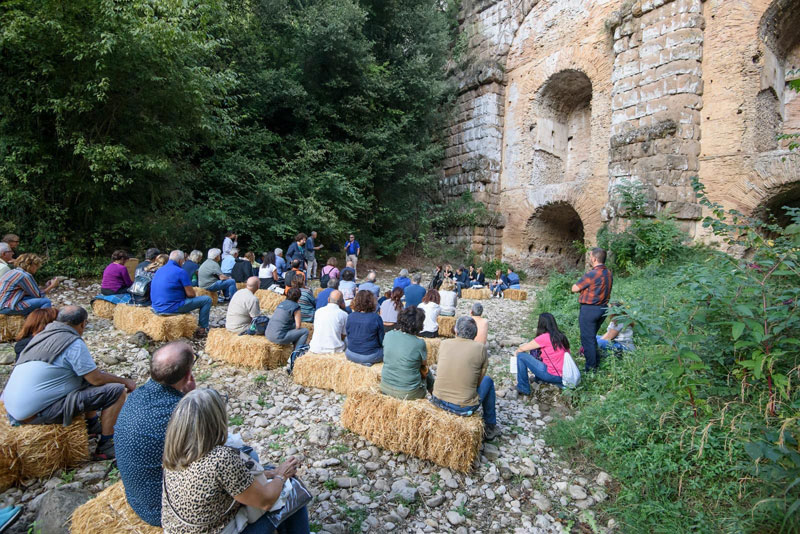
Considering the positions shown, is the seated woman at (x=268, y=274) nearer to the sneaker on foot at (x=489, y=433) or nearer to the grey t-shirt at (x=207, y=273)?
the grey t-shirt at (x=207, y=273)

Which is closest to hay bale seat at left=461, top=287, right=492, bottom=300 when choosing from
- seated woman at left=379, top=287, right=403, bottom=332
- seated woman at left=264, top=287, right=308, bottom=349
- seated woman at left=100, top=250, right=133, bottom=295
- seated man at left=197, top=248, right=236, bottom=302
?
seated woman at left=379, top=287, right=403, bottom=332

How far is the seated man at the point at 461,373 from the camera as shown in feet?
11.8

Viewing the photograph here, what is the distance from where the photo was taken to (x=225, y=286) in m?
8.41

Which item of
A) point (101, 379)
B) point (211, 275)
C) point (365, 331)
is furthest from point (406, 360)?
point (211, 275)

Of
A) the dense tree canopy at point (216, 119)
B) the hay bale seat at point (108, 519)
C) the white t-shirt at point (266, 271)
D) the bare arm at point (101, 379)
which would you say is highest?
the dense tree canopy at point (216, 119)

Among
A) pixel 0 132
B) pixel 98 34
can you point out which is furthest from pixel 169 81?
pixel 0 132

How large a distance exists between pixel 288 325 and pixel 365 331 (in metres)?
1.42

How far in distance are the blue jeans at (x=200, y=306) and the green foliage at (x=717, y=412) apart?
550 centimetres

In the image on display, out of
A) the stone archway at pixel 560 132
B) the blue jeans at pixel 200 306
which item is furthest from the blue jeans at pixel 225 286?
the stone archway at pixel 560 132

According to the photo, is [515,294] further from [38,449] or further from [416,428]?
[38,449]

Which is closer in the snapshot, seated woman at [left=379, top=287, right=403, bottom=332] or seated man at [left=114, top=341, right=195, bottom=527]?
seated man at [left=114, top=341, right=195, bottom=527]

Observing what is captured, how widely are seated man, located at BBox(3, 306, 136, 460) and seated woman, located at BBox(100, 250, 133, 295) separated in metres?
4.11

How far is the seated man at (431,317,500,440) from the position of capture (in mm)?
3600

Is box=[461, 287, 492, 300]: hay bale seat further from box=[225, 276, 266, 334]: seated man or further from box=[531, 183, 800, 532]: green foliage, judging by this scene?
box=[531, 183, 800, 532]: green foliage
